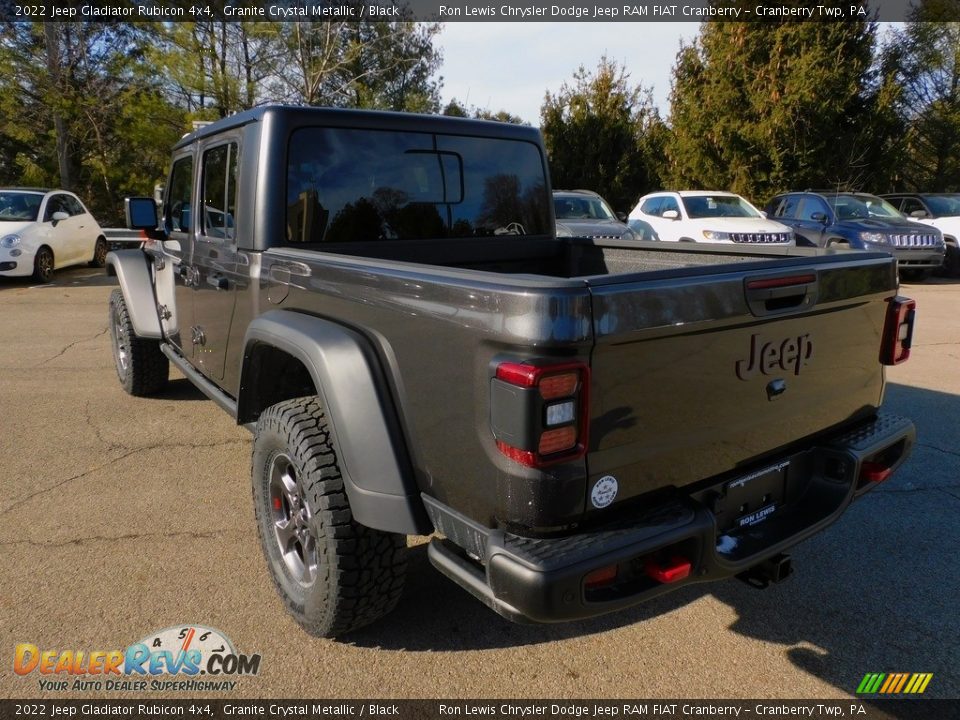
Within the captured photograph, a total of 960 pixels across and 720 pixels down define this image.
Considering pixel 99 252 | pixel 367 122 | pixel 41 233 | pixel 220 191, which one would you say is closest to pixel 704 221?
pixel 367 122

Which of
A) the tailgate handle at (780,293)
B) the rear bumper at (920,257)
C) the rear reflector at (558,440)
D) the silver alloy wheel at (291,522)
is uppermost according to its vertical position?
the rear bumper at (920,257)

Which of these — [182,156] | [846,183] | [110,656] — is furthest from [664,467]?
[846,183]

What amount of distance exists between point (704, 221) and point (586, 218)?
2036 millimetres

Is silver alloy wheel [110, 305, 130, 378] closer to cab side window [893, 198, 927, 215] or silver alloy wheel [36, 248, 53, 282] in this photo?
silver alloy wheel [36, 248, 53, 282]

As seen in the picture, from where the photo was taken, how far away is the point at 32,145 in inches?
880

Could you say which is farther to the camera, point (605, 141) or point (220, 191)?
point (605, 141)

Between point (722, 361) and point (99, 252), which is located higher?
point (722, 361)

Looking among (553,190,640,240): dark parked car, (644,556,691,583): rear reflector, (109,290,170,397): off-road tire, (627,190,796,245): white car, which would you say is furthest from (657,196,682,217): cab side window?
(644,556,691,583): rear reflector

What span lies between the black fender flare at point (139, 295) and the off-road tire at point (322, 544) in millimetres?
2580

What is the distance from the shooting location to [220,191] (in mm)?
3611

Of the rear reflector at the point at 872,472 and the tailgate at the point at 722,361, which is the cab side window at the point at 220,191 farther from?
the rear reflector at the point at 872,472

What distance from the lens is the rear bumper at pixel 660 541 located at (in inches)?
72.7

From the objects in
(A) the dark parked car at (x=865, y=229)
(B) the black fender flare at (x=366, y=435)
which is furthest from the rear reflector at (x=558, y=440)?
(A) the dark parked car at (x=865, y=229)

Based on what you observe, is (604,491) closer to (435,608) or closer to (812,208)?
(435,608)
